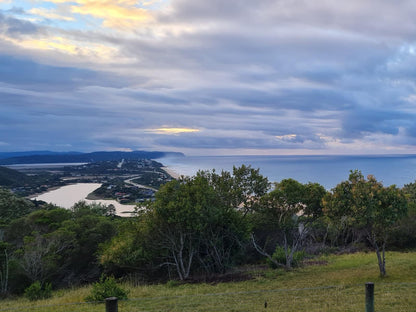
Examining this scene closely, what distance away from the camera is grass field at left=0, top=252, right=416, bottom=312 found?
10.3 m

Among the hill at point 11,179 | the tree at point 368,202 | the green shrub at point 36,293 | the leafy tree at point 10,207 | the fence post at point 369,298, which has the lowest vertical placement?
the hill at point 11,179

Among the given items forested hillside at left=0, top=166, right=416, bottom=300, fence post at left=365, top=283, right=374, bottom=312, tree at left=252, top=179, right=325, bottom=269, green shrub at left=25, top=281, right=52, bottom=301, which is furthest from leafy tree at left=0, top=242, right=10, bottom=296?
fence post at left=365, top=283, right=374, bottom=312

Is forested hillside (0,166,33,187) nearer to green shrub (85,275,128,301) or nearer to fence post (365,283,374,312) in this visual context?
green shrub (85,275,128,301)

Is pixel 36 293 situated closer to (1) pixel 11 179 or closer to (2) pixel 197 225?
(2) pixel 197 225

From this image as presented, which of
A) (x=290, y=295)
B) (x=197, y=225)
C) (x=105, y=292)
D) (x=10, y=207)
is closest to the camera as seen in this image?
(x=290, y=295)

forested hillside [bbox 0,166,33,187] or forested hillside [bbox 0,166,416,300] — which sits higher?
forested hillside [bbox 0,166,416,300]

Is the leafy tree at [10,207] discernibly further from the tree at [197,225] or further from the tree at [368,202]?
the tree at [368,202]

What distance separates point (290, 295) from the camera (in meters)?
12.1

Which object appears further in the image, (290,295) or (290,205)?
(290,205)

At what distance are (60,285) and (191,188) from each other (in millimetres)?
12059

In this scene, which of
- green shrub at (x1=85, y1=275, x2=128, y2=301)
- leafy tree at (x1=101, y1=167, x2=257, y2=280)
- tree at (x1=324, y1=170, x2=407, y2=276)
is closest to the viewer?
green shrub at (x1=85, y1=275, x2=128, y2=301)

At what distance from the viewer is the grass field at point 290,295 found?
33.8 ft

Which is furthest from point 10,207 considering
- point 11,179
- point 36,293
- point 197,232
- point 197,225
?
point 11,179

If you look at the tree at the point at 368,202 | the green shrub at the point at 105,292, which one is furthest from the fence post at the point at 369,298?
the green shrub at the point at 105,292
